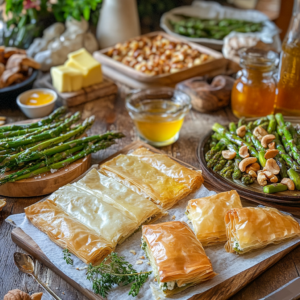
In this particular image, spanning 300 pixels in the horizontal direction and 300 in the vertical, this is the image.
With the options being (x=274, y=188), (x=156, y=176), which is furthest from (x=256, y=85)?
(x=156, y=176)

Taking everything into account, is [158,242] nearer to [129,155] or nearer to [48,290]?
[48,290]

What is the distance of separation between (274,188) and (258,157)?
412 mm

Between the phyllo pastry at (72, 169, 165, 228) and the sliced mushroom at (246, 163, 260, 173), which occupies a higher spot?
the phyllo pastry at (72, 169, 165, 228)

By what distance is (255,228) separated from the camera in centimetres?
236

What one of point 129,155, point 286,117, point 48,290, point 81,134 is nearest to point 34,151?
point 81,134

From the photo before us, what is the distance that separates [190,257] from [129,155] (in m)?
1.30

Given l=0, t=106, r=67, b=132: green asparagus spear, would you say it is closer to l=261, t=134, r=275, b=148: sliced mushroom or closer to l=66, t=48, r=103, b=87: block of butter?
l=66, t=48, r=103, b=87: block of butter

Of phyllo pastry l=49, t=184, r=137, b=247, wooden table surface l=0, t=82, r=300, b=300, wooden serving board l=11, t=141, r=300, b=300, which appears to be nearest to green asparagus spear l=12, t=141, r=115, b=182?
wooden table surface l=0, t=82, r=300, b=300

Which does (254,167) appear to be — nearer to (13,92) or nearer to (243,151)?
(243,151)

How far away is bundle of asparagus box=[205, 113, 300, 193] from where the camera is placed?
292 centimetres

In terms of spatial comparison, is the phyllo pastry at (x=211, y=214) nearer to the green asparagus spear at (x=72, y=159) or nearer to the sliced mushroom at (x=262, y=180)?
the sliced mushroom at (x=262, y=180)

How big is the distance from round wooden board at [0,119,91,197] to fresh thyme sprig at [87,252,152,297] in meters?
1.00

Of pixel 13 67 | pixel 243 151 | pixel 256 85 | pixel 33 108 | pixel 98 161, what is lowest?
pixel 98 161

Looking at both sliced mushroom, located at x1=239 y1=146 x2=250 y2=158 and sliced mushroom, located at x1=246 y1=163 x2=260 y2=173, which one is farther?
sliced mushroom, located at x1=239 y1=146 x2=250 y2=158
